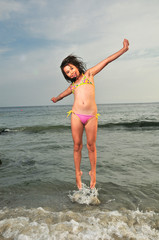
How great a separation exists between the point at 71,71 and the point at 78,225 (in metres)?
2.44

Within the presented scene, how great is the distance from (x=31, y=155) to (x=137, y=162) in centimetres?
382

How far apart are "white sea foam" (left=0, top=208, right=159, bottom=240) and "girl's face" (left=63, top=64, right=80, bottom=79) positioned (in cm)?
229

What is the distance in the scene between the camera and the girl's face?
3531 mm

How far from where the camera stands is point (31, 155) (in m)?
7.53

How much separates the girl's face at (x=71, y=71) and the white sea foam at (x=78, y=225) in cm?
229

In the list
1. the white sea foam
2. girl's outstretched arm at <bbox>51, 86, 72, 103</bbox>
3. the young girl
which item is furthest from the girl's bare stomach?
the white sea foam

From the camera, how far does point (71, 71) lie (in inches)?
139

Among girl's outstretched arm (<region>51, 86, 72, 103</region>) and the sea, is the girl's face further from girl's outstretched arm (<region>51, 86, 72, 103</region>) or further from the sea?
the sea

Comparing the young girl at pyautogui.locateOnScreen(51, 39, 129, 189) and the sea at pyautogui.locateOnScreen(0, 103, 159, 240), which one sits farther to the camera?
the young girl at pyautogui.locateOnScreen(51, 39, 129, 189)

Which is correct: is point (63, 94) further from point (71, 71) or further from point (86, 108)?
point (86, 108)

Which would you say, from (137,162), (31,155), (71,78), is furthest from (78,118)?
(31,155)

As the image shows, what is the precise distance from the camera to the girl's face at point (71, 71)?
11.6 ft

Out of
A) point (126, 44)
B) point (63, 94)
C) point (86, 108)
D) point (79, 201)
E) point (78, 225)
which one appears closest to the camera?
point (78, 225)

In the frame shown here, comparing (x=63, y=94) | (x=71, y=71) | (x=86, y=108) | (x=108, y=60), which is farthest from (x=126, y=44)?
(x=63, y=94)
